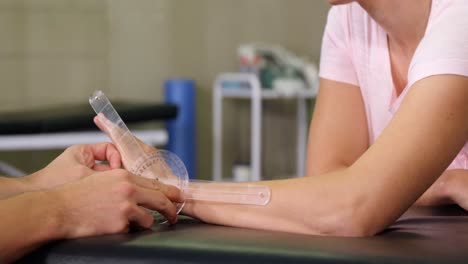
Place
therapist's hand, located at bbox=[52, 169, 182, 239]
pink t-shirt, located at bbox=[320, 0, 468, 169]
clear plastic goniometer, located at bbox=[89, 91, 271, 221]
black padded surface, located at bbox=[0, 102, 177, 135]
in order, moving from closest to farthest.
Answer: therapist's hand, located at bbox=[52, 169, 182, 239]
clear plastic goniometer, located at bbox=[89, 91, 271, 221]
pink t-shirt, located at bbox=[320, 0, 468, 169]
black padded surface, located at bbox=[0, 102, 177, 135]

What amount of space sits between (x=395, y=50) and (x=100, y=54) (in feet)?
8.63

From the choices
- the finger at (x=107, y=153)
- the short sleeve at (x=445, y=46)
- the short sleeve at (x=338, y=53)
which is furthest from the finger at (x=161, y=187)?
the short sleeve at (x=338, y=53)

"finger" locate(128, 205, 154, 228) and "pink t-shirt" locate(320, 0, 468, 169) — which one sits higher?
"pink t-shirt" locate(320, 0, 468, 169)

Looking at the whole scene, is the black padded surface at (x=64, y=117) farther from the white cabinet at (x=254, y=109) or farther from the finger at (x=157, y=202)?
the finger at (x=157, y=202)

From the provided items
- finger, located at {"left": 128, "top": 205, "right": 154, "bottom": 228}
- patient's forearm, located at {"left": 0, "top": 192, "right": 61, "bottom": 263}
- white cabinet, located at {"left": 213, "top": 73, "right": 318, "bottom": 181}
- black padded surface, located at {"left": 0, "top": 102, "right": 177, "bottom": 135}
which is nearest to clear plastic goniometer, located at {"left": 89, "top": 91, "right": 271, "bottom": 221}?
finger, located at {"left": 128, "top": 205, "right": 154, "bottom": 228}

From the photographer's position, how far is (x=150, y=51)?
3824 mm

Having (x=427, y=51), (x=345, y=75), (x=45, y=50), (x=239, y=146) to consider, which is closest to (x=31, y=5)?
(x=45, y=50)

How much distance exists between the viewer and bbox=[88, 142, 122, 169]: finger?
1.10 meters

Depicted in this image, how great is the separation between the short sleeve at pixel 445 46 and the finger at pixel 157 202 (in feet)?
1.23

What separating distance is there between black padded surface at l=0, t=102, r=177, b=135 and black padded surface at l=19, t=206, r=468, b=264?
1938mm

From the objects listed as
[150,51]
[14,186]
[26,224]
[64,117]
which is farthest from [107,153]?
[150,51]

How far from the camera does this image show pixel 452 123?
94cm

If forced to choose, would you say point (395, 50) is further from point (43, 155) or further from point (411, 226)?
point (43, 155)

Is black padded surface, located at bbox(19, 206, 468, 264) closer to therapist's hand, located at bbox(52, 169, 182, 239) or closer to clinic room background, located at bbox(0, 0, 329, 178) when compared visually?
therapist's hand, located at bbox(52, 169, 182, 239)
